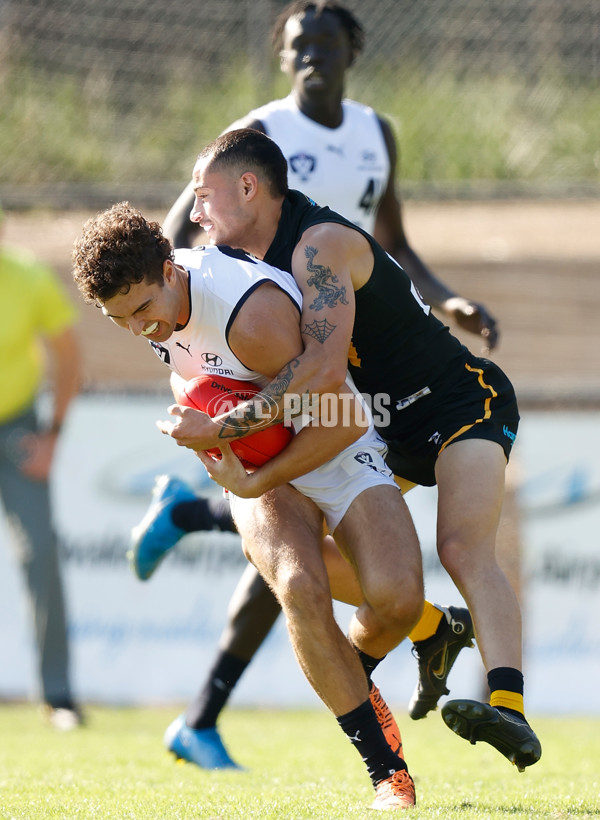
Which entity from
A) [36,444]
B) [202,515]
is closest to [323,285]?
[202,515]

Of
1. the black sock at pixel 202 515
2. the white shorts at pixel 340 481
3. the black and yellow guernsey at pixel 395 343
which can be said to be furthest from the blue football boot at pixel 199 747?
the black and yellow guernsey at pixel 395 343

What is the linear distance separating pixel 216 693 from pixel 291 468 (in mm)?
1839

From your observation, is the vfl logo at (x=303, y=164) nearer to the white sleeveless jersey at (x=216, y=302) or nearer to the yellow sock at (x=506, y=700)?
the white sleeveless jersey at (x=216, y=302)

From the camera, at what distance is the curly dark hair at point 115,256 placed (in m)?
3.79

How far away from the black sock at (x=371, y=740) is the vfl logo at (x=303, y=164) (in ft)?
9.20

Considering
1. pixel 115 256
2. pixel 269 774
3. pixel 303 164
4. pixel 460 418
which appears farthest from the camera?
pixel 303 164

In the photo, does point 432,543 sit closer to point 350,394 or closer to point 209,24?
point 350,394

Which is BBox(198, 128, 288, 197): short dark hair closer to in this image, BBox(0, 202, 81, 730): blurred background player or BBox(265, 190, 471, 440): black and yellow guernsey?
BBox(265, 190, 471, 440): black and yellow guernsey

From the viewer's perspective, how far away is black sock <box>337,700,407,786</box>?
12.9ft

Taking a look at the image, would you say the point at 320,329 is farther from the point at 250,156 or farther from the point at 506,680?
the point at 506,680

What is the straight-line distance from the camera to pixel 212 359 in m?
4.08

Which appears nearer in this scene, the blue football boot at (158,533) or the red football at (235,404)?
the red football at (235,404)

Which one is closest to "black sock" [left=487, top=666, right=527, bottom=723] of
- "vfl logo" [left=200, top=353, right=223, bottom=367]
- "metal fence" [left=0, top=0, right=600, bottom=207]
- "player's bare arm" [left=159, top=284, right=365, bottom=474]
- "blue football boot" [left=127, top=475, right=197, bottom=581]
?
"player's bare arm" [left=159, top=284, right=365, bottom=474]

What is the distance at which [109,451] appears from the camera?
28.8ft
